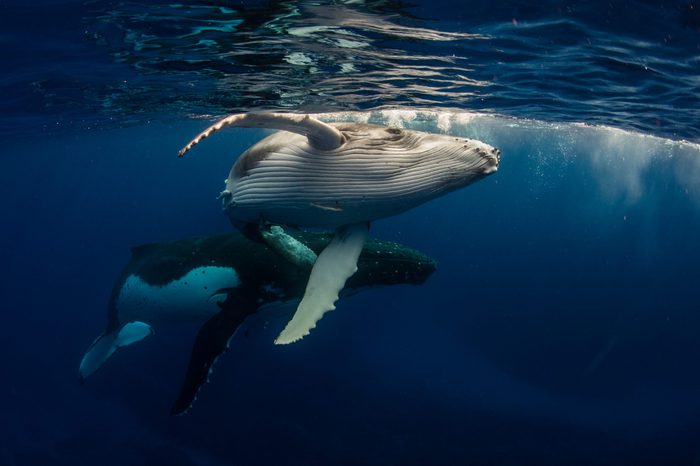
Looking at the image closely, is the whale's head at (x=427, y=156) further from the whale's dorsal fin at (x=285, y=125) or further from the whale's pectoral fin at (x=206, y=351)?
the whale's pectoral fin at (x=206, y=351)

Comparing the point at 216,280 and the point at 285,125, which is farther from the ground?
the point at 285,125

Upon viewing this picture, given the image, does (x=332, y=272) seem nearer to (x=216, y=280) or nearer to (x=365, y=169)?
(x=365, y=169)

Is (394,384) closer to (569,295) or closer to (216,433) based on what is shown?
(216,433)

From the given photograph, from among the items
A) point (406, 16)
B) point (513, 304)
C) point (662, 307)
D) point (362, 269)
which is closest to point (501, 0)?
point (406, 16)

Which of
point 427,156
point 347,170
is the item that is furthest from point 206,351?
point 427,156

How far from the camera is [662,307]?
4278 cm

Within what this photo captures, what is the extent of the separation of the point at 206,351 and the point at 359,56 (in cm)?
816

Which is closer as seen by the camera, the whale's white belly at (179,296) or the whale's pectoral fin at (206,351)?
the whale's pectoral fin at (206,351)

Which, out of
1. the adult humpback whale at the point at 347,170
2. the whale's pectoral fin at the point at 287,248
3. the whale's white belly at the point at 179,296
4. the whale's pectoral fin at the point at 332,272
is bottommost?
the whale's white belly at the point at 179,296

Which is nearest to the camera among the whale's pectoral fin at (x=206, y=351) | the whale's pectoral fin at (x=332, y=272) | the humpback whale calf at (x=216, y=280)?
the whale's pectoral fin at (x=332, y=272)

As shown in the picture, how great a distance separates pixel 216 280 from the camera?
25.7 feet

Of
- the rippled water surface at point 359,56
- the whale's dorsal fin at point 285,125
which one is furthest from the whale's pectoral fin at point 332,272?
the rippled water surface at point 359,56

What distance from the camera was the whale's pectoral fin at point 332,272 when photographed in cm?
366

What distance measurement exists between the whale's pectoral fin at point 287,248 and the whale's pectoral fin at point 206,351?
238 centimetres
